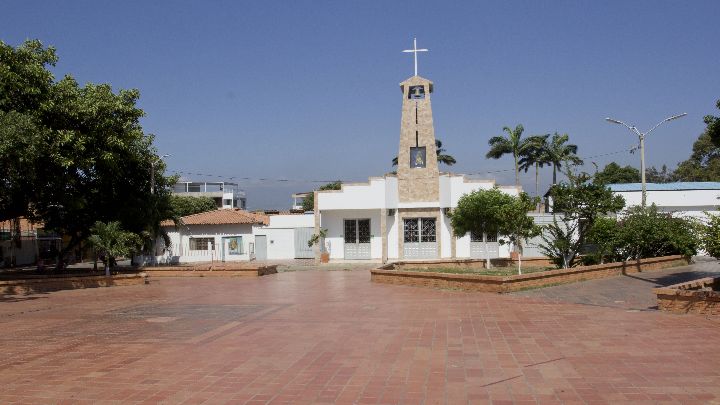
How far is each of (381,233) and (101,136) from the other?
13792mm

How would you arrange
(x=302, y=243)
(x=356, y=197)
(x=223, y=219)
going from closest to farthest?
(x=356, y=197) → (x=302, y=243) → (x=223, y=219)

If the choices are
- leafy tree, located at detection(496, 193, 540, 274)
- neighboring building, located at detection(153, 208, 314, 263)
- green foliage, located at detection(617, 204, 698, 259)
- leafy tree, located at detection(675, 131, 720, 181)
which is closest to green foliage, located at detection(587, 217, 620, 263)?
green foliage, located at detection(617, 204, 698, 259)

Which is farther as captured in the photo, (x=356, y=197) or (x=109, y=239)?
(x=356, y=197)

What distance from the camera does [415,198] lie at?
2723 cm

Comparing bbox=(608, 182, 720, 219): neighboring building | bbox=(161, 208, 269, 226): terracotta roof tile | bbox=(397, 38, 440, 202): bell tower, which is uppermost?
bbox=(397, 38, 440, 202): bell tower

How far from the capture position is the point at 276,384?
6.38 metres

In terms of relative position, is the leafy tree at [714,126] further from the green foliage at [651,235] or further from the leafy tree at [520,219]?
the green foliage at [651,235]

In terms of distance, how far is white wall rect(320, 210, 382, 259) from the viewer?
2805 centimetres

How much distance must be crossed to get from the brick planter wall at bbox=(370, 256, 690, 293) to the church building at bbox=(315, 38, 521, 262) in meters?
8.49

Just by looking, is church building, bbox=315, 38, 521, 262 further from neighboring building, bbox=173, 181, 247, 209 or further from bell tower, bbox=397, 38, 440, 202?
neighboring building, bbox=173, 181, 247, 209

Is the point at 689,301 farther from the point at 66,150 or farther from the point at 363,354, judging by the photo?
the point at 66,150

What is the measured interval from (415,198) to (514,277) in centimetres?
1374

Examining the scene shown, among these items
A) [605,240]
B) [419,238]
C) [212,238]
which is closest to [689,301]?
[605,240]

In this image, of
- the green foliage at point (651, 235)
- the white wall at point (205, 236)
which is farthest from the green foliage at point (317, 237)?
the green foliage at point (651, 235)
